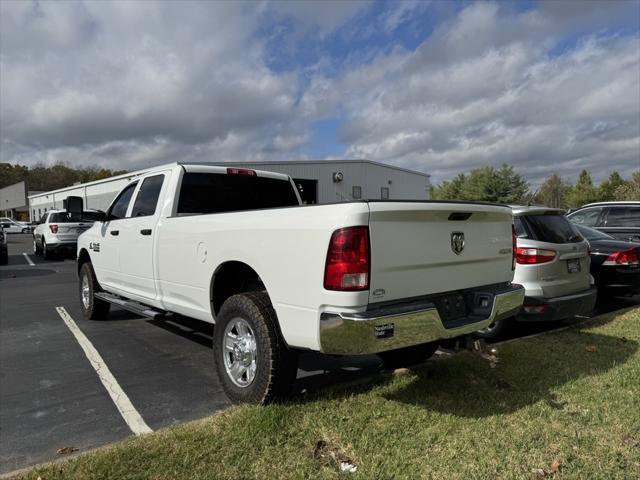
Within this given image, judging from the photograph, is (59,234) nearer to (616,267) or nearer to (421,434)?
(616,267)

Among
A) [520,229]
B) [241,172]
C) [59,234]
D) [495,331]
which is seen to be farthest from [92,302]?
[59,234]

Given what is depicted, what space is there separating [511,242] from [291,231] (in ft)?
6.89

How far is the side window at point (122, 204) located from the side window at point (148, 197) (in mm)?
303

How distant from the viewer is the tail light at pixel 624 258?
23.4 feet

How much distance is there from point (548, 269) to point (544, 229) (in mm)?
490

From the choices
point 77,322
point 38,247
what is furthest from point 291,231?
point 38,247

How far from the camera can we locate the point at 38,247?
2056 centimetres

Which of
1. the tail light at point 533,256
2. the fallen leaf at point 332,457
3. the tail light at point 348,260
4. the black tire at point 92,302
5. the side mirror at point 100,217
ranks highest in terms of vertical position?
the side mirror at point 100,217

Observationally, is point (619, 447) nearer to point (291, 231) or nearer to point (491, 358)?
point (491, 358)

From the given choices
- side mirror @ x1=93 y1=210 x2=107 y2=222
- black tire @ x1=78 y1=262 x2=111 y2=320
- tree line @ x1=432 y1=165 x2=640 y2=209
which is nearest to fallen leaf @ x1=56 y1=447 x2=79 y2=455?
side mirror @ x1=93 y1=210 x2=107 y2=222

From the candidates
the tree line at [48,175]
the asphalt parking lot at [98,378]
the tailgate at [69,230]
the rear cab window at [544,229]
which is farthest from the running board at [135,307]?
the tree line at [48,175]

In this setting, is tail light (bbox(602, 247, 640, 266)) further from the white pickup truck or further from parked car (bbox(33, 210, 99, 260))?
parked car (bbox(33, 210, 99, 260))

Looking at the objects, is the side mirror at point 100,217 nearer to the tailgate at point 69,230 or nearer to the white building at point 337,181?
the tailgate at point 69,230

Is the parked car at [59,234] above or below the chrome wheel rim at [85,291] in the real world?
above
